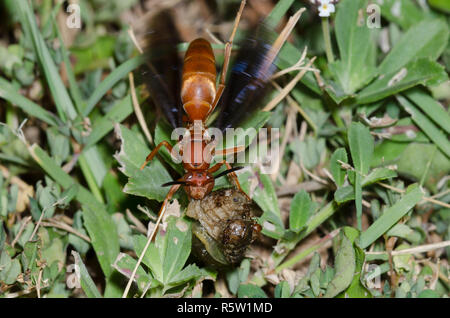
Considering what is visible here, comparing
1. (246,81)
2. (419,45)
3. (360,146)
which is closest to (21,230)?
(246,81)

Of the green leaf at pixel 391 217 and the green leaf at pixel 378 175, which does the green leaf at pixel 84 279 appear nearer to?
the green leaf at pixel 391 217

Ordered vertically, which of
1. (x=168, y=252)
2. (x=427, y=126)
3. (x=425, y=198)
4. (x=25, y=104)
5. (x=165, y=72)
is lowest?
(x=168, y=252)

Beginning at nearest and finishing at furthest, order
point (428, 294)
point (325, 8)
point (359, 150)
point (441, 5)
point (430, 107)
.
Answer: point (428, 294), point (359, 150), point (325, 8), point (430, 107), point (441, 5)

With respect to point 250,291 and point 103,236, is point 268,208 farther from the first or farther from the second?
point 103,236

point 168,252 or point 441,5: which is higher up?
point 441,5

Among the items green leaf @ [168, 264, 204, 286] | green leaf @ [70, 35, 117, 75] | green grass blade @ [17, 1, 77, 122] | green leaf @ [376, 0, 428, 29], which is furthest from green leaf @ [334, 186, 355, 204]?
green leaf @ [70, 35, 117, 75]

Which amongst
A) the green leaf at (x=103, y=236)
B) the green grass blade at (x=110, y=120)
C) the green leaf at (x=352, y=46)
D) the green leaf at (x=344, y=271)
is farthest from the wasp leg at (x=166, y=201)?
the green leaf at (x=352, y=46)

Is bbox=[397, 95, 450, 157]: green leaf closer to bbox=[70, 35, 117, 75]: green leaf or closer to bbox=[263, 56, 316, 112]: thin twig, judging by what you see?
bbox=[263, 56, 316, 112]: thin twig
